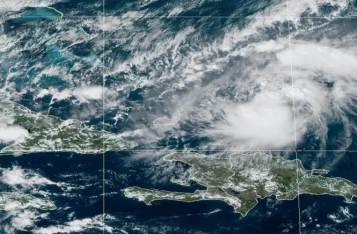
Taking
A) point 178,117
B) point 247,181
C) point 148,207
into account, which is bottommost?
point 148,207

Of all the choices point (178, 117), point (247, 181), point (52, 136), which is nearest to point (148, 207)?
point (178, 117)

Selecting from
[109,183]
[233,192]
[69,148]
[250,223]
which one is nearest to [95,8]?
[69,148]

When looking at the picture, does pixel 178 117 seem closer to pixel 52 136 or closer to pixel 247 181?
pixel 247 181

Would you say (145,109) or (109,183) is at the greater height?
(145,109)

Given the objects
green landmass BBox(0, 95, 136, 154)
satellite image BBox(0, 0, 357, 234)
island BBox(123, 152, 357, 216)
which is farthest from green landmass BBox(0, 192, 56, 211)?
island BBox(123, 152, 357, 216)

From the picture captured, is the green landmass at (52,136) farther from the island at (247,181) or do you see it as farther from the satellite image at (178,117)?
the island at (247,181)

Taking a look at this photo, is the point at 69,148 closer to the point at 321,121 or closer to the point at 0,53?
the point at 0,53

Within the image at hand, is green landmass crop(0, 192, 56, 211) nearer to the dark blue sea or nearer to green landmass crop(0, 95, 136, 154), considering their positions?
the dark blue sea
